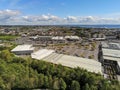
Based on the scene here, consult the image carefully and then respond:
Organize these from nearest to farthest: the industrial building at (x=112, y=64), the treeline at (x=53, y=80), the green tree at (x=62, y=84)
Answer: the treeline at (x=53, y=80)
the green tree at (x=62, y=84)
the industrial building at (x=112, y=64)

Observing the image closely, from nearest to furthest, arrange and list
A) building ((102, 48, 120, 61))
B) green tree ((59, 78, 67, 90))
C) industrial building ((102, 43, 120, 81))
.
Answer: green tree ((59, 78, 67, 90)) < industrial building ((102, 43, 120, 81)) < building ((102, 48, 120, 61))

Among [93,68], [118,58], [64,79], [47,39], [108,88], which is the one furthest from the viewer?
[47,39]

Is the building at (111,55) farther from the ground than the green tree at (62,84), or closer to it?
closer to it

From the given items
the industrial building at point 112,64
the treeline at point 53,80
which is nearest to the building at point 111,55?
the industrial building at point 112,64

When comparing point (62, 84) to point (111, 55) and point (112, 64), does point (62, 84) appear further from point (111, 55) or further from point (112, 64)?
point (111, 55)

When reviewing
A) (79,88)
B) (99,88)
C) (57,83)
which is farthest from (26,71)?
(99,88)

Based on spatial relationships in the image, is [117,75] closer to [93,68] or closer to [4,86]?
[93,68]

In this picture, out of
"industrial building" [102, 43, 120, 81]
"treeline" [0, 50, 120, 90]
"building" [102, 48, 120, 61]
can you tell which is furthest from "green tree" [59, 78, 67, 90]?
"building" [102, 48, 120, 61]

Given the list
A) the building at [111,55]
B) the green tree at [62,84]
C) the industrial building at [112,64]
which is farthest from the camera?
the building at [111,55]

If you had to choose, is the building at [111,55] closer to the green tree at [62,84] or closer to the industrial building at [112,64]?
the industrial building at [112,64]

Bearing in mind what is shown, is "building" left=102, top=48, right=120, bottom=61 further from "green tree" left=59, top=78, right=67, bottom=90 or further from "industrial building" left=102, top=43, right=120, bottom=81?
"green tree" left=59, top=78, right=67, bottom=90

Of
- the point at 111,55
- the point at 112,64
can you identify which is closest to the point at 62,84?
the point at 112,64
